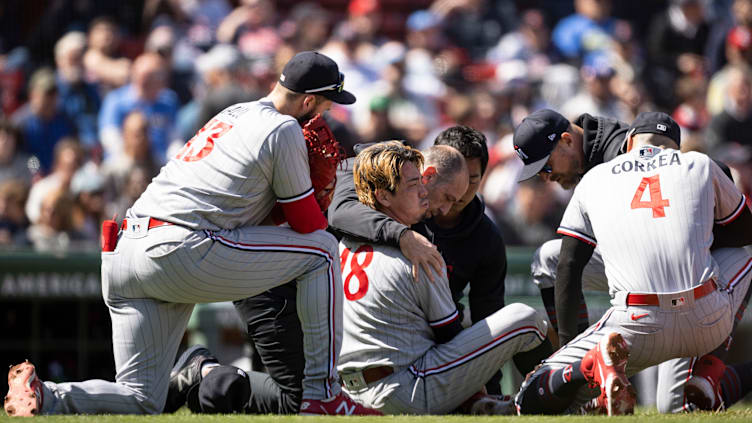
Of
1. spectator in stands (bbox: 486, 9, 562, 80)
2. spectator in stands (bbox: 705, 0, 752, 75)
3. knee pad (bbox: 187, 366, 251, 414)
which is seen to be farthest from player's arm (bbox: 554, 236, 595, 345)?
spectator in stands (bbox: 705, 0, 752, 75)

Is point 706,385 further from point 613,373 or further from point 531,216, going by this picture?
point 531,216

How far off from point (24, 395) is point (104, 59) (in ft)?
23.7

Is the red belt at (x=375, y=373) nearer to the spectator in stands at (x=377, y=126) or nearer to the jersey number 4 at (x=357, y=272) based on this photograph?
the jersey number 4 at (x=357, y=272)

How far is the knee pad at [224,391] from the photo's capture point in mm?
4426

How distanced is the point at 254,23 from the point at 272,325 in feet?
22.6

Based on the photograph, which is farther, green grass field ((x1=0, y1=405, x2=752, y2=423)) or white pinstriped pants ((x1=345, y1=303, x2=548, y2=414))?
white pinstriped pants ((x1=345, y1=303, x2=548, y2=414))

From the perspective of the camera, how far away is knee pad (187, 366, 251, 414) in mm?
4426

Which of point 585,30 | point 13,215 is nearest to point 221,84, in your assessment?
point 13,215

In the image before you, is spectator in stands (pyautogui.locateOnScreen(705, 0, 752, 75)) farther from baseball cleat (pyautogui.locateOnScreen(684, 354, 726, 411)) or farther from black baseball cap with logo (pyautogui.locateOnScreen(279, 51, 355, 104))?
black baseball cap with logo (pyautogui.locateOnScreen(279, 51, 355, 104))

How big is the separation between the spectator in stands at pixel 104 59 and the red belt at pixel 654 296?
726 cm

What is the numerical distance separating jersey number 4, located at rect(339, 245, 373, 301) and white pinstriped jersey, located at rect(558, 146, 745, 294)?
3.21 feet

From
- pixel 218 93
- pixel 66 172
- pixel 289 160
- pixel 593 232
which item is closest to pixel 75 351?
pixel 66 172

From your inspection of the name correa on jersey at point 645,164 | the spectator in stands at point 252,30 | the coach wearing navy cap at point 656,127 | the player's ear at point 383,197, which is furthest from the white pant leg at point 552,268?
the spectator in stands at point 252,30

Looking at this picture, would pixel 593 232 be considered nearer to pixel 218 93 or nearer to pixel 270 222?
pixel 270 222
